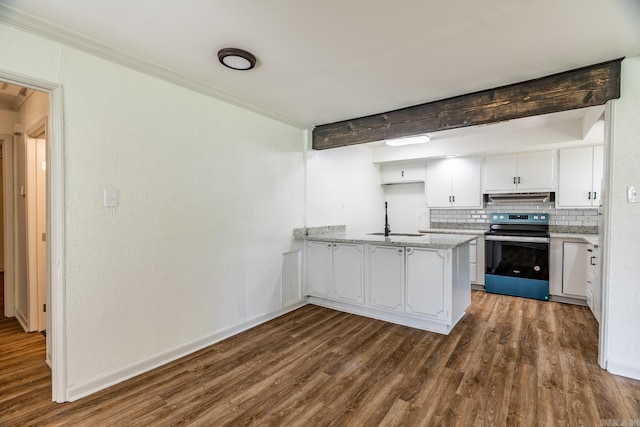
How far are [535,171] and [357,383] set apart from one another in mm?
3973

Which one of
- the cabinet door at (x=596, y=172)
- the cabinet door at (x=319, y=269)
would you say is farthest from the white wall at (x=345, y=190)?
the cabinet door at (x=596, y=172)

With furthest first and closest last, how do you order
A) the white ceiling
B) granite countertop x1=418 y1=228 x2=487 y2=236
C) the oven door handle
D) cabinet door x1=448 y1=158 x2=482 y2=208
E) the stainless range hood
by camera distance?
cabinet door x1=448 y1=158 x2=482 y2=208
granite countertop x1=418 y1=228 x2=487 y2=236
the stainless range hood
the oven door handle
the white ceiling

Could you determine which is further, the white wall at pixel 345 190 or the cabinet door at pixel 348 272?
the white wall at pixel 345 190

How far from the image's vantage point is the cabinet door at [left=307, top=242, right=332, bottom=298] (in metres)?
3.93

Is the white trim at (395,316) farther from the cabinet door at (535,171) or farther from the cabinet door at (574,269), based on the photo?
the cabinet door at (535,171)

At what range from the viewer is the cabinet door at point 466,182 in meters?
4.86

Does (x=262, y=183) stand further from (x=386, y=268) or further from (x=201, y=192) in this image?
(x=386, y=268)

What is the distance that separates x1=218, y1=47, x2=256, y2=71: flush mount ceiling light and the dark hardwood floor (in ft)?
7.74

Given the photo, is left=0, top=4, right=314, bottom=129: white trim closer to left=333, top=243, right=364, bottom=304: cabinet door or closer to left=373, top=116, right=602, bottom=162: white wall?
left=333, top=243, right=364, bottom=304: cabinet door

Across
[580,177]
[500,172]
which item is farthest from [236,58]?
[580,177]

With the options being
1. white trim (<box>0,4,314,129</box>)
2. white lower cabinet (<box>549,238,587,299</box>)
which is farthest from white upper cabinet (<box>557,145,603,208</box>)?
white trim (<box>0,4,314,129</box>)

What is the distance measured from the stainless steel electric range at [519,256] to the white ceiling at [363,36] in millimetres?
2571

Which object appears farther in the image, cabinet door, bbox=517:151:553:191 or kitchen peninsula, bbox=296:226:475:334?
cabinet door, bbox=517:151:553:191

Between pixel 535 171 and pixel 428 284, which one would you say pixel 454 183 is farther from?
pixel 428 284
